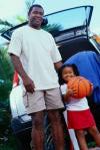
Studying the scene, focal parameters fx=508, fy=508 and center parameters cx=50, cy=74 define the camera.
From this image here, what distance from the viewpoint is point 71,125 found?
6250 millimetres

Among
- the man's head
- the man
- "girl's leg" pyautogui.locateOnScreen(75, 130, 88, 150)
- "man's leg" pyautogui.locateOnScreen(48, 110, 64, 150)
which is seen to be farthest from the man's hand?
"girl's leg" pyautogui.locateOnScreen(75, 130, 88, 150)

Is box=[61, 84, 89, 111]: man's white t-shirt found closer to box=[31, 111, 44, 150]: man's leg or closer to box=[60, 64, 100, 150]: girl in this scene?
box=[60, 64, 100, 150]: girl

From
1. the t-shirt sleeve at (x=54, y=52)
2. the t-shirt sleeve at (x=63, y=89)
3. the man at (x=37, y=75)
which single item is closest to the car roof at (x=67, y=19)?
the t-shirt sleeve at (x=54, y=52)

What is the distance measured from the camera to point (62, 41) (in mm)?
7230

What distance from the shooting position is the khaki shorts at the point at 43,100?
5867 millimetres

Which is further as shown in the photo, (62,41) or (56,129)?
(62,41)

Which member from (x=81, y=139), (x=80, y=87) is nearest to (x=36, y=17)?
(x=80, y=87)

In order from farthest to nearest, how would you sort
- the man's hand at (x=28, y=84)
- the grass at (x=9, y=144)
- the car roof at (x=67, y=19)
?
the grass at (x=9, y=144), the car roof at (x=67, y=19), the man's hand at (x=28, y=84)

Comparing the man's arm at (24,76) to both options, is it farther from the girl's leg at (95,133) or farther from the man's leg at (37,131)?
the girl's leg at (95,133)

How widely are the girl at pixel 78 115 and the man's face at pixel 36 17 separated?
0.64 metres

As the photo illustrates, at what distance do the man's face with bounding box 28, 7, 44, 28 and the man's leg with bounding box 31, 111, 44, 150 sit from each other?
108 cm

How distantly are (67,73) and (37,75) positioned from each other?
51 cm

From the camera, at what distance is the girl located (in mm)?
6203

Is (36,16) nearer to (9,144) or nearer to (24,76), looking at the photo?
(24,76)
